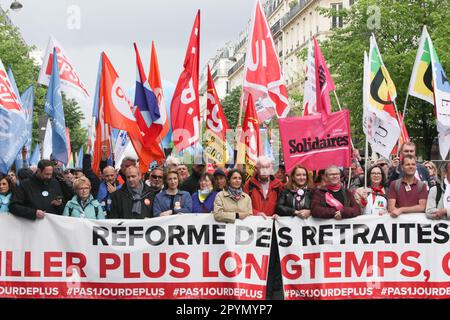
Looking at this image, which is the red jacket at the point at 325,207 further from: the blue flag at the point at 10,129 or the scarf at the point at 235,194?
the blue flag at the point at 10,129

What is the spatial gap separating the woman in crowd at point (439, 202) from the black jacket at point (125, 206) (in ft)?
9.50

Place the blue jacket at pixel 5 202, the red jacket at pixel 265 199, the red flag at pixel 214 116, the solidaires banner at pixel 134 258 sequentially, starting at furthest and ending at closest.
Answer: the red flag at pixel 214 116 < the blue jacket at pixel 5 202 < the red jacket at pixel 265 199 < the solidaires banner at pixel 134 258

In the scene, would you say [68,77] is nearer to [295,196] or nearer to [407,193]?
[295,196]

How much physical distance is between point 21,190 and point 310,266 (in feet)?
10.3

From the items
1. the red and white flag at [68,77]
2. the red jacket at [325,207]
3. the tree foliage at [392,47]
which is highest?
the tree foliage at [392,47]

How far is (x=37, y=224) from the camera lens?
10.1 meters

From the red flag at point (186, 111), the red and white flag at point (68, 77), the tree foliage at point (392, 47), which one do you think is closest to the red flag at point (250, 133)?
the red flag at point (186, 111)

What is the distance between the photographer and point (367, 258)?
996cm

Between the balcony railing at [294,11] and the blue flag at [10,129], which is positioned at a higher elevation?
the balcony railing at [294,11]

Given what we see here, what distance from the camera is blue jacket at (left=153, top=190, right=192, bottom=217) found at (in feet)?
34.0

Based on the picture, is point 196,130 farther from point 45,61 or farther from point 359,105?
point 359,105

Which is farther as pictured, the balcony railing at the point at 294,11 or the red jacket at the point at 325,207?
the balcony railing at the point at 294,11

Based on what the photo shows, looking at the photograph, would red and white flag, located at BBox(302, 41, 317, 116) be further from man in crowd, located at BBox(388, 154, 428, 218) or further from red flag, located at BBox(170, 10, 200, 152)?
man in crowd, located at BBox(388, 154, 428, 218)

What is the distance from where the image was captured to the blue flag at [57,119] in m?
14.6
